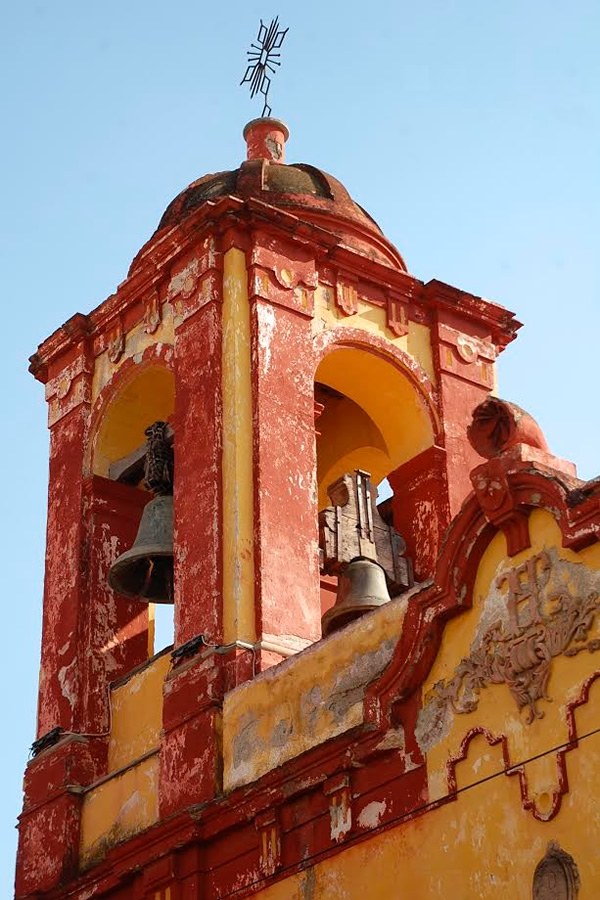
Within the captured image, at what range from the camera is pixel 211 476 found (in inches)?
441

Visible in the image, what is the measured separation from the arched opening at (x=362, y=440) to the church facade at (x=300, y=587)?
0.07ft

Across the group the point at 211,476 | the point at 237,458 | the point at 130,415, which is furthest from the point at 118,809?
the point at 130,415

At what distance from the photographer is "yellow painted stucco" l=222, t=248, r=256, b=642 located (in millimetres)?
10766

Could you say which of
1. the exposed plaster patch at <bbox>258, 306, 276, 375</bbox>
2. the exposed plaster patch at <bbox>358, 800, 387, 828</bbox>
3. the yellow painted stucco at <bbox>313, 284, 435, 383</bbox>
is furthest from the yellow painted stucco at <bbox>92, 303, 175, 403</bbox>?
the exposed plaster patch at <bbox>358, 800, 387, 828</bbox>

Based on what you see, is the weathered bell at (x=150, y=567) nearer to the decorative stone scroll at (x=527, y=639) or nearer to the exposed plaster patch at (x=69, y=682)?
the exposed plaster patch at (x=69, y=682)

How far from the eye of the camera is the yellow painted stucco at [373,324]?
477 inches

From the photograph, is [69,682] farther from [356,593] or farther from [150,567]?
[356,593]

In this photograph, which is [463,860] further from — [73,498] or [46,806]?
[73,498]

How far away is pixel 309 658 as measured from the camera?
10102 mm

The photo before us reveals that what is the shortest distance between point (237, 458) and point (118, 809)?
7.19ft

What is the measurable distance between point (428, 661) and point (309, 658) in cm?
93

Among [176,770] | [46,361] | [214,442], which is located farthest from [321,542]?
[46,361]

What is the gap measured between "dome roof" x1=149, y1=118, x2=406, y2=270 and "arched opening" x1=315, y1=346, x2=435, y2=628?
92cm

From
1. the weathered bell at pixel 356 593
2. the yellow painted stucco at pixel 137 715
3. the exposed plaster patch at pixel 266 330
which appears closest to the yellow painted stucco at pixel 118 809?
the yellow painted stucco at pixel 137 715
